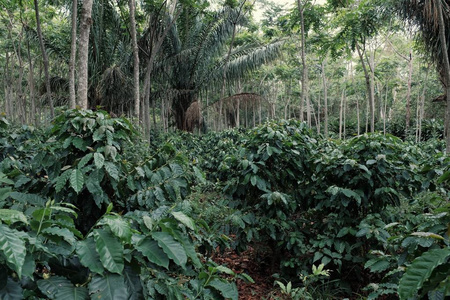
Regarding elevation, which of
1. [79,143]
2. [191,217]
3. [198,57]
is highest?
[198,57]

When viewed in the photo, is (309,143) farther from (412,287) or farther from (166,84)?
(166,84)

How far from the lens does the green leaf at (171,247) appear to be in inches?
47.0

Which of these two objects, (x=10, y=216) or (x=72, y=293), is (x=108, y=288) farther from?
(x=10, y=216)

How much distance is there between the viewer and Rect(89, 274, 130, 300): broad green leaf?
3.60 feet

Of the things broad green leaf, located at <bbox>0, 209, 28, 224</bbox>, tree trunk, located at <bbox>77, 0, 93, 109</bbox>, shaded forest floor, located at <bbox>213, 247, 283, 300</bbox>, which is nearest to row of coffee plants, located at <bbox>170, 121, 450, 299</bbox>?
shaded forest floor, located at <bbox>213, 247, 283, 300</bbox>

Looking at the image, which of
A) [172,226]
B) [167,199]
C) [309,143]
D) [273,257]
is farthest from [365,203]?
[172,226]

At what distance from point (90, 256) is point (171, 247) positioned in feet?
0.95

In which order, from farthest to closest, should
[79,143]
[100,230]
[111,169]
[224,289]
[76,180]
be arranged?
[79,143]
[111,169]
[76,180]
[224,289]
[100,230]

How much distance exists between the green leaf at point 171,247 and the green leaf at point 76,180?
3.04 feet

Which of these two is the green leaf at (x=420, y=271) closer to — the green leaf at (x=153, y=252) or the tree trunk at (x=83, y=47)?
the green leaf at (x=153, y=252)

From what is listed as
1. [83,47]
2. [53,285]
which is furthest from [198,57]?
[53,285]

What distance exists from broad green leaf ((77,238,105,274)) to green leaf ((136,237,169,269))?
145 millimetres

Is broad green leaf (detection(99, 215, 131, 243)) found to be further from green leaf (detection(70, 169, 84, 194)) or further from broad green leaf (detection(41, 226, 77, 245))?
green leaf (detection(70, 169, 84, 194))

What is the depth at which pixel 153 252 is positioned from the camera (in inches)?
47.9
